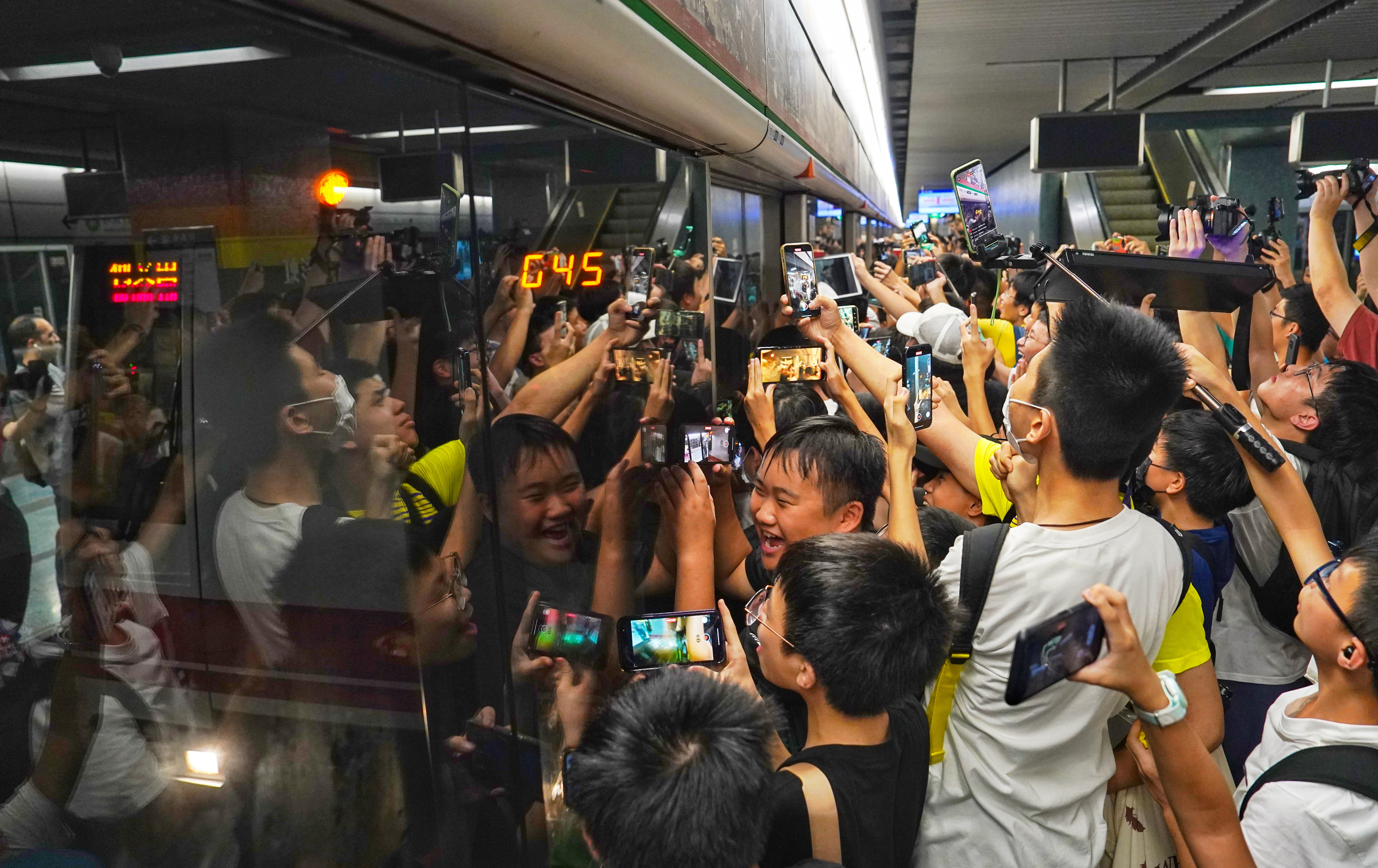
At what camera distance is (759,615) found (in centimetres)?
166

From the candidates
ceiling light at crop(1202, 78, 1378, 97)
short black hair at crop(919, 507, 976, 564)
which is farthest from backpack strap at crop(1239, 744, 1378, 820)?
ceiling light at crop(1202, 78, 1378, 97)

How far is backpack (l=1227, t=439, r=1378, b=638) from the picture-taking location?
243 centimetres

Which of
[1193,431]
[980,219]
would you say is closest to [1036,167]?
[980,219]

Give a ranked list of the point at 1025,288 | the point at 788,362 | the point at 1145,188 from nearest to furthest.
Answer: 1. the point at 788,362
2. the point at 1025,288
3. the point at 1145,188

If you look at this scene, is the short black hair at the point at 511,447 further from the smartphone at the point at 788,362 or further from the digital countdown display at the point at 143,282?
the smartphone at the point at 788,362

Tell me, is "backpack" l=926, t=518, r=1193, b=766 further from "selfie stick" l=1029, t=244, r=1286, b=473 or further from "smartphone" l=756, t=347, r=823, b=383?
"smartphone" l=756, t=347, r=823, b=383

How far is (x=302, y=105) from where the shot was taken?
1.05 metres

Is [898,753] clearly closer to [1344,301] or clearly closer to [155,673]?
[155,673]

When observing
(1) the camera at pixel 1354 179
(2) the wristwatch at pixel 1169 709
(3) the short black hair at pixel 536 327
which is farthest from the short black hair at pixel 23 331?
(1) the camera at pixel 1354 179

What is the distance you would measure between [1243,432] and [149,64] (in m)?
2.03

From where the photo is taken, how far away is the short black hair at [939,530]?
2104mm

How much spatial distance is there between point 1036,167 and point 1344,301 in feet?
15.2

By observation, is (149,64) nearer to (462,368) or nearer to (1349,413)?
(462,368)

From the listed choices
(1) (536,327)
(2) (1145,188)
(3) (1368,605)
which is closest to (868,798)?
(3) (1368,605)
